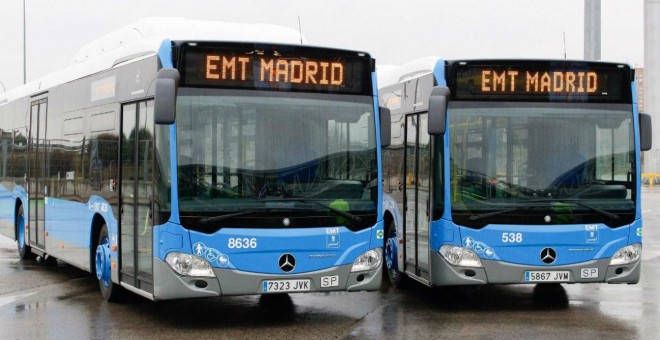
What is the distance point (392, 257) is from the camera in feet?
46.3

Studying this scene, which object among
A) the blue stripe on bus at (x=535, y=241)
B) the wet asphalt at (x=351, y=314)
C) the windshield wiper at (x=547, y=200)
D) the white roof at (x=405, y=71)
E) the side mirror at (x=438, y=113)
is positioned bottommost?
the wet asphalt at (x=351, y=314)

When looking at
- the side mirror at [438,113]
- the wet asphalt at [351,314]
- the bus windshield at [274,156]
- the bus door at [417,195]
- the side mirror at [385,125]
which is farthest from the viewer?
the bus door at [417,195]

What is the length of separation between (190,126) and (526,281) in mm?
3973

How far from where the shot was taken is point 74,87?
46.3 feet

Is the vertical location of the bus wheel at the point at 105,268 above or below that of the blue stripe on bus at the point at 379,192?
below

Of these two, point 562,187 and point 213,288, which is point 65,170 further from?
point 562,187

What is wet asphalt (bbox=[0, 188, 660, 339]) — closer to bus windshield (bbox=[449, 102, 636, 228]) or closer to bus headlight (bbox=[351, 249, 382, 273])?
bus headlight (bbox=[351, 249, 382, 273])

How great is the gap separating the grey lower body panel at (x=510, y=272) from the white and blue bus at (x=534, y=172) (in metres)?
0.01

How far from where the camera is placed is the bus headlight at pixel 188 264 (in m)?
10.3

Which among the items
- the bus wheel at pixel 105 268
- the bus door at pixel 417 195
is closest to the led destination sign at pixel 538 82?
the bus door at pixel 417 195

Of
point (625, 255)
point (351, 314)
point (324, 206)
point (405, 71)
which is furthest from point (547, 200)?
point (405, 71)

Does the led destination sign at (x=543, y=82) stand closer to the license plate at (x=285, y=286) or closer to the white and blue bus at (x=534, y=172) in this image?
the white and blue bus at (x=534, y=172)

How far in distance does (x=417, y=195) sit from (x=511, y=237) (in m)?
1.46

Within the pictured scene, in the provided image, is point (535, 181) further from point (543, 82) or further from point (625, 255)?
point (625, 255)
